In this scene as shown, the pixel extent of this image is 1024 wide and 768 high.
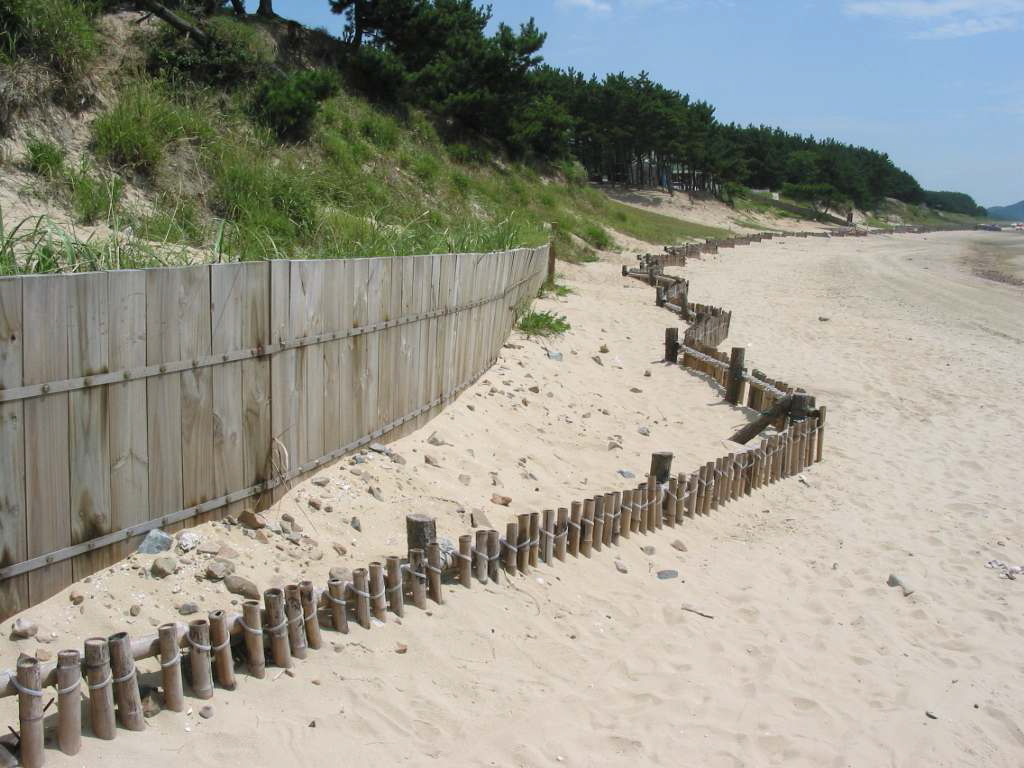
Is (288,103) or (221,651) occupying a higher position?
(288,103)

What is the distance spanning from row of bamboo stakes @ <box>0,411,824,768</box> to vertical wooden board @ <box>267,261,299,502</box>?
1047mm

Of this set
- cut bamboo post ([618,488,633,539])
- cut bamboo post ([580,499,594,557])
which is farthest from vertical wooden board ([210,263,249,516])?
cut bamboo post ([618,488,633,539])

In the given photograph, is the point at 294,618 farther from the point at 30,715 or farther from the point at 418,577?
the point at 30,715

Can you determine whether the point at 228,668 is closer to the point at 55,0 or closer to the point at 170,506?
the point at 170,506

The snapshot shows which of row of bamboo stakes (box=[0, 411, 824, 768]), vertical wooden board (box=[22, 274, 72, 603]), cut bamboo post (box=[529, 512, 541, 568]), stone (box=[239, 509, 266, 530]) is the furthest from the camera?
cut bamboo post (box=[529, 512, 541, 568])

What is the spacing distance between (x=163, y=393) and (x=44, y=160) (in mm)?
7360

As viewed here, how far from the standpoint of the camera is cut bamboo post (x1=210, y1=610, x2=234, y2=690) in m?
3.68

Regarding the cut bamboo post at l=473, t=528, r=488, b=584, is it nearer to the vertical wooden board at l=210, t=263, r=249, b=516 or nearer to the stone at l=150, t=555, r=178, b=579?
the vertical wooden board at l=210, t=263, r=249, b=516

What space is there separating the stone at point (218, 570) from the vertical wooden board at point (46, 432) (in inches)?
27.1

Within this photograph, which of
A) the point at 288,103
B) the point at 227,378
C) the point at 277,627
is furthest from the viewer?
the point at 288,103

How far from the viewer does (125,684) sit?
10.9ft

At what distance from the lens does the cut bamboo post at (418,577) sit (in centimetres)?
466

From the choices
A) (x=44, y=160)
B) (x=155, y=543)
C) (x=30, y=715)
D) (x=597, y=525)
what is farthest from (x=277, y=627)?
(x=44, y=160)

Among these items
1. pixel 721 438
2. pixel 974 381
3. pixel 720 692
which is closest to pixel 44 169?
pixel 721 438
